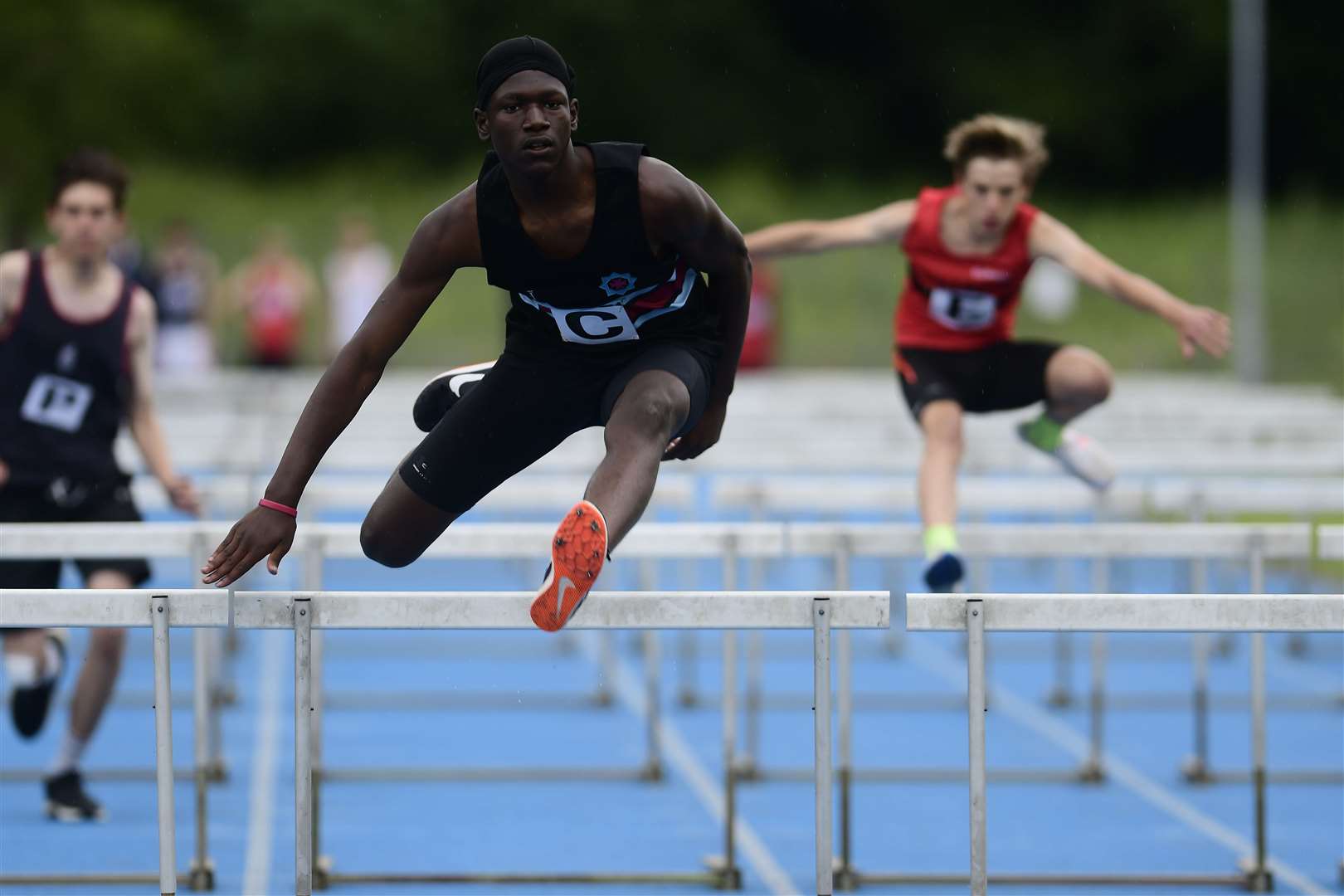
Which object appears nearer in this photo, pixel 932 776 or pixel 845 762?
pixel 845 762

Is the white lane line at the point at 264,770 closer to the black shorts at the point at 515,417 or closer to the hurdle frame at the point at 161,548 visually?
the hurdle frame at the point at 161,548

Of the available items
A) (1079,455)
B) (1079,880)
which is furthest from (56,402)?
(1079,880)

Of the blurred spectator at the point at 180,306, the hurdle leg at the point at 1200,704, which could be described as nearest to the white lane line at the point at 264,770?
the hurdle leg at the point at 1200,704

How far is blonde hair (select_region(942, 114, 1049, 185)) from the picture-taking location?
24.1 ft

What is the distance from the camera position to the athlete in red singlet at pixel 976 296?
Result: 23.7ft

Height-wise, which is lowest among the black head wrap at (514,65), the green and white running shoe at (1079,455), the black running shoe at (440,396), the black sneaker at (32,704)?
the black sneaker at (32,704)

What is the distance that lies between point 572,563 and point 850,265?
85.9 feet

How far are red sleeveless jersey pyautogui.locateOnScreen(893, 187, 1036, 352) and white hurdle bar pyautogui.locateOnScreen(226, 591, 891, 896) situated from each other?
2663mm

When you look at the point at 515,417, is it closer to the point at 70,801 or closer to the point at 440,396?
the point at 440,396

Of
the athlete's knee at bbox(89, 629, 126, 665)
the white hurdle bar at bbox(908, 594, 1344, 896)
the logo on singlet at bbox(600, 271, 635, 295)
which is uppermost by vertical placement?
the logo on singlet at bbox(600, 271, 635, 295)

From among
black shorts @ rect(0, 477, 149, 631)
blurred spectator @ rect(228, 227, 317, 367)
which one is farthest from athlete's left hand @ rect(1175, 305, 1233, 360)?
blurred spectator @ rect(228, 227, 317, 367)

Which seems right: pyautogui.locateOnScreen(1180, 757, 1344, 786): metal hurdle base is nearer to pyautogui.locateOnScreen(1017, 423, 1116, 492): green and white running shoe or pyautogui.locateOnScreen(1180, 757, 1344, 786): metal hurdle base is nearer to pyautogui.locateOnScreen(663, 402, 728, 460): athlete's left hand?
pyautogui.locateOnScreen(1017, 423, 1116, 492): green and white running shoe

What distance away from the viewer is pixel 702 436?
224 inches

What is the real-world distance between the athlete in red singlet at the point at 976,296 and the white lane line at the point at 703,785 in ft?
4.27
